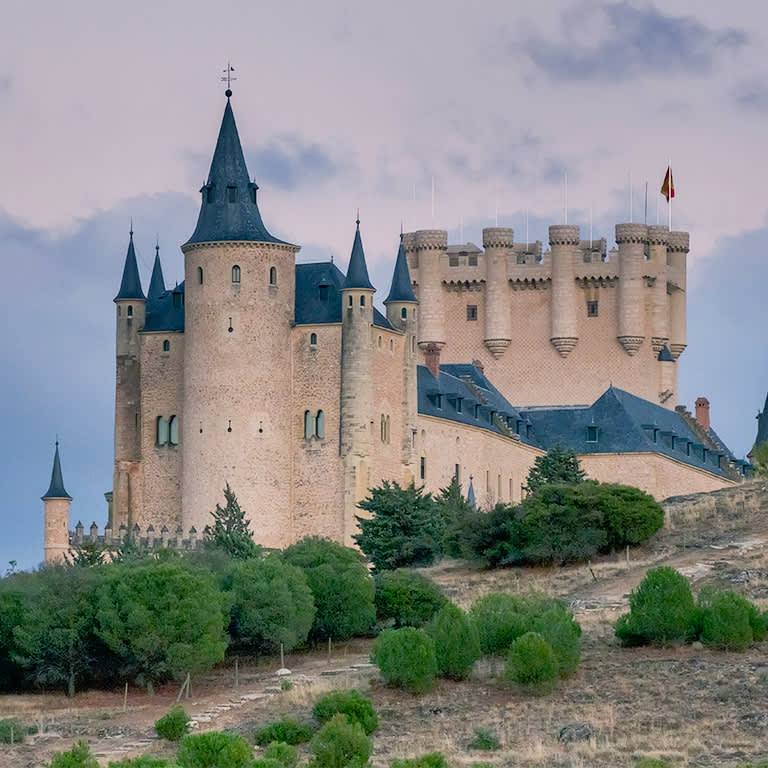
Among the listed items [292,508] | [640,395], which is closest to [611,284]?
[640,395]

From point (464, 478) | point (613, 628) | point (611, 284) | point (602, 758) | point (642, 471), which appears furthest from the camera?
point (611, 284)

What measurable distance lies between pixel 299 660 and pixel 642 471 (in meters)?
44.4

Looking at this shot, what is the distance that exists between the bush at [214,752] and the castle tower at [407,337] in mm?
45456

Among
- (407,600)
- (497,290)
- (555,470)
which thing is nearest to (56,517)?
(555,470)

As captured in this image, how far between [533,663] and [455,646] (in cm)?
214

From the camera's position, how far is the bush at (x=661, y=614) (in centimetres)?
4984

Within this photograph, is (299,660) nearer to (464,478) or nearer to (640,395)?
(464,478)

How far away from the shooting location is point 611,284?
112562mm

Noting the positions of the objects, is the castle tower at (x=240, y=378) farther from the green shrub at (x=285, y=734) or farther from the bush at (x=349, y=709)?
the green shrub at (x=285, y=734)

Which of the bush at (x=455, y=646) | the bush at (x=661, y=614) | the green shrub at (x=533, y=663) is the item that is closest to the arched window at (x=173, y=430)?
the bush at (x=661, y=614)

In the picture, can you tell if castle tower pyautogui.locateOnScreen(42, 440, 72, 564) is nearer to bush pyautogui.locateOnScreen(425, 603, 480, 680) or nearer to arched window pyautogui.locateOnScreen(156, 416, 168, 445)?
arched window pyautogui.locateOnScreen(156, 416, 168, 445)

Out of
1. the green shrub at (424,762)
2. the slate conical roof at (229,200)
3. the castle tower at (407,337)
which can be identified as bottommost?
the green shrub at (424,762)

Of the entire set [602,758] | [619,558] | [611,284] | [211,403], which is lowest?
[602,758]

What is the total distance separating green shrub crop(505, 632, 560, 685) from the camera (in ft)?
154
